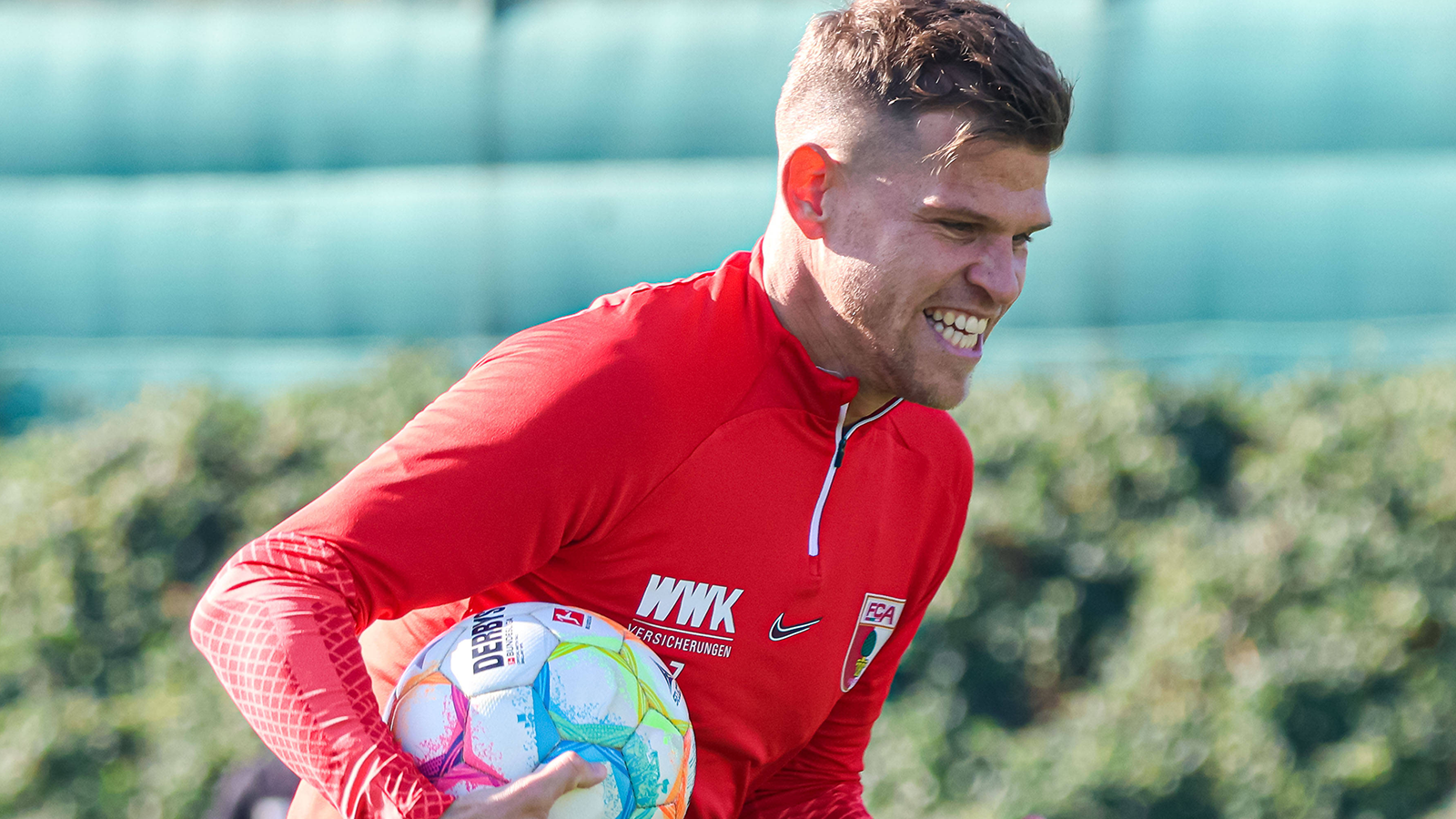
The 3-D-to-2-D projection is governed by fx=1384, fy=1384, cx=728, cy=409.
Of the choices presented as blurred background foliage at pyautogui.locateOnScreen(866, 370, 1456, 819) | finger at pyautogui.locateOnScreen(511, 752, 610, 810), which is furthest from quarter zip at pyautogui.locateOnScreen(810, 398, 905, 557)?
blurred background foliage at pyautogui.locateOnScreen(866, 370, 1456, 819)

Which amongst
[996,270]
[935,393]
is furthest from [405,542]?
[996,270]

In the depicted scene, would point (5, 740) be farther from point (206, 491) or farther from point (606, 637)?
point (606, 637)

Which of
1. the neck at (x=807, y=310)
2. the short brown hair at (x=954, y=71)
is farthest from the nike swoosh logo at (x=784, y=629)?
the short brown hair at (x=954, y=71)

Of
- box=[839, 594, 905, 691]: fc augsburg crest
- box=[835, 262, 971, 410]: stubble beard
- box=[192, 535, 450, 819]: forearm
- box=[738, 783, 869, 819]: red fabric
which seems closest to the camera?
box=[192, 535, 450, 819]: forearm

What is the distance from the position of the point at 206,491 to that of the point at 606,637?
441 cm

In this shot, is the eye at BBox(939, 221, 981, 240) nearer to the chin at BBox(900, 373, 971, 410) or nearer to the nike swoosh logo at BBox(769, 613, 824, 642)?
the chin at BBox(900, 373, 971, 410)

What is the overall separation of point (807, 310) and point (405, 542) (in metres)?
0.87

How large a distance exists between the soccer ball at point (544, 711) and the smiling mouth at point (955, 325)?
0.74 metres

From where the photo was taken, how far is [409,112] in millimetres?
6875

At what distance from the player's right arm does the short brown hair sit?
0.64m

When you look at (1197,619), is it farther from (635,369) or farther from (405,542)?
(405,542)

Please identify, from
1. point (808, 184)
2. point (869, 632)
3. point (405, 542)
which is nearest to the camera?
point (405, 542)

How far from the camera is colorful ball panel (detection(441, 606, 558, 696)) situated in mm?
2053

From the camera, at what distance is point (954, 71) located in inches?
89.4
